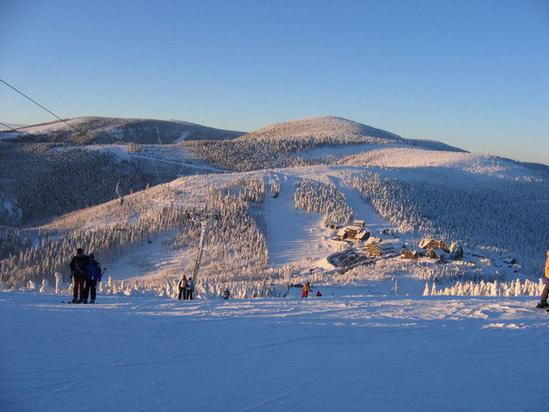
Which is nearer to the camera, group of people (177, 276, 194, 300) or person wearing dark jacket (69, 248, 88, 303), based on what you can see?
person wearing dark jacket (69, 248, 88, 303)

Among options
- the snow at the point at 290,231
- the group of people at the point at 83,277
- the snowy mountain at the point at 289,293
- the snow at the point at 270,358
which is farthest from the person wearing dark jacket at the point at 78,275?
the snow at the point at 290,231

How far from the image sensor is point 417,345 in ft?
28.9

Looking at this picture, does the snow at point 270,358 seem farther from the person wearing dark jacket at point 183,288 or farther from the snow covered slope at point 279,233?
the snow covered slope at point 279,233

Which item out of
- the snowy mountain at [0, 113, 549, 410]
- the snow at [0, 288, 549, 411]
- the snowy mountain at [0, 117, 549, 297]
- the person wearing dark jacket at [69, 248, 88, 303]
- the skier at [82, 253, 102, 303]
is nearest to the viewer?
the snow at [0, 288, 549, 411]

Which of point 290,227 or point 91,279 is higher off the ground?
point 91,279

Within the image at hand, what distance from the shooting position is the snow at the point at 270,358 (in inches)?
256

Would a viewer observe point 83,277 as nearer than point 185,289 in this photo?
Yes

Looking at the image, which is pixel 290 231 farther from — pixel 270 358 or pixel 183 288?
pixel 270 358

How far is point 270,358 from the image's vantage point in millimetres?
7996

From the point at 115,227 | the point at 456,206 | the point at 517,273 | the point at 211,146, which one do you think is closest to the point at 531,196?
the point at 456,206

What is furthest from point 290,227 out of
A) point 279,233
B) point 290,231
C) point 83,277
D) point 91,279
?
point 83,277

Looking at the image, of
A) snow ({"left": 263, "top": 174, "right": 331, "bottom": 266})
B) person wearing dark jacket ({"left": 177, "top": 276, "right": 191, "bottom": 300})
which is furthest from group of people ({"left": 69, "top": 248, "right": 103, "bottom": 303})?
snow ({"left": 263, "top": 174, "right": 331, "bottom": 266})

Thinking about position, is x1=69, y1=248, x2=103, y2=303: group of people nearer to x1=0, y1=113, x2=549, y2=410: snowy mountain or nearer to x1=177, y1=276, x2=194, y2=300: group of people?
x1=0, y1=113, x2=549, y2=410: snowy mountain

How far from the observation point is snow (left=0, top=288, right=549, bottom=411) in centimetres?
651
